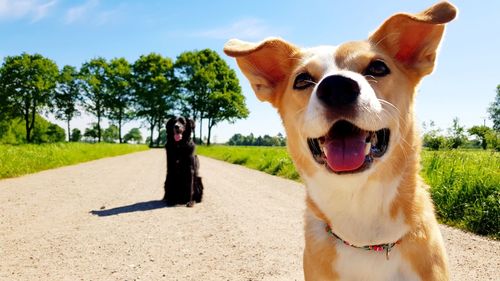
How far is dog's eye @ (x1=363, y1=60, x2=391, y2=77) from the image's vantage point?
8.84ft

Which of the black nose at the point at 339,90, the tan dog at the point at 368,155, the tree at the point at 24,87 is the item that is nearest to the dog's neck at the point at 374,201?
the tan dog at the point at 368,155

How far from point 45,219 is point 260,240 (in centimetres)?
380

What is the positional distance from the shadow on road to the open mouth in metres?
5.89

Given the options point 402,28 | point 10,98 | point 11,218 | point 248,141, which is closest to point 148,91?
point 10,98

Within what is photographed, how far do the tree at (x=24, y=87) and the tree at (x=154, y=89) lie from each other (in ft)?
42.4

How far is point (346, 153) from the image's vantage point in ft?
8.20

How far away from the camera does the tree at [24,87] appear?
172ft

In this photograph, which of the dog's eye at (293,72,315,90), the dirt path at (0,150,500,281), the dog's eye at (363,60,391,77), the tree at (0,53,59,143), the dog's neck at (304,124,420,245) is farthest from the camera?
the tree at (0,53,59,143)

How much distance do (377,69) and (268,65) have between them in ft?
3.27

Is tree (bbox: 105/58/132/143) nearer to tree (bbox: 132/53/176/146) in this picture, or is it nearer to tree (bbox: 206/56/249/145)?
tree (bbox: 132/53/176/146)

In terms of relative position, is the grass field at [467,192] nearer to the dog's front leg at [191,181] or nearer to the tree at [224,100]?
the dog's front leg at [191,181]

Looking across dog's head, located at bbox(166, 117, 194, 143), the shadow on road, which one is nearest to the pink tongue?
the shadow on road

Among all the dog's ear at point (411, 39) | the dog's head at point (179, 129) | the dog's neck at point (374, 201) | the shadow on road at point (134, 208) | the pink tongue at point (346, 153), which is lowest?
the shadow on road at point (134, 208)

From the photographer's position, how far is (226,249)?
5.20m
